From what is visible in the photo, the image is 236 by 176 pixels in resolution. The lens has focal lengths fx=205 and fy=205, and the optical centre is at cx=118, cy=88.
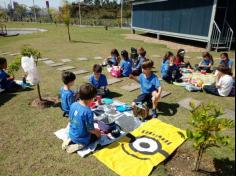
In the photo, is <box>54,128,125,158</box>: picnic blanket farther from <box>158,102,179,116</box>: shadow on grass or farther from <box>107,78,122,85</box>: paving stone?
<box>107,78,122,85</box>: paving stone

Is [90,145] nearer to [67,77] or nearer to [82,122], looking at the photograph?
[82,122]

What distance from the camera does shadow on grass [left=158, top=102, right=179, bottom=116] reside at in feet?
16.4

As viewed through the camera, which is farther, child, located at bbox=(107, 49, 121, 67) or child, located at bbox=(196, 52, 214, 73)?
child, located at bbox=(107, 49, 121, 67)

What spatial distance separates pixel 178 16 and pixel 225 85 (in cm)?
1200

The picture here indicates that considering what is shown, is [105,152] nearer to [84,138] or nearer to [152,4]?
[84,138]

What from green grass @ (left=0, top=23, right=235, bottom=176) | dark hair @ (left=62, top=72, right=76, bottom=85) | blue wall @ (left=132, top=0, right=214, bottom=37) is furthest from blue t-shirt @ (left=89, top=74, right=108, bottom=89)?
blue wall @ (left=132, top=0, right=214, bottom=37)

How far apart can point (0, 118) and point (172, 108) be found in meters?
4.18

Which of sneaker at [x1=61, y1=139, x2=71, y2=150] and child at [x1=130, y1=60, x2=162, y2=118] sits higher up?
child at [x1=130, y1=60, x2=162, y2=118]

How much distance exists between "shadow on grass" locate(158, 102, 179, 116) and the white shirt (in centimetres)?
151

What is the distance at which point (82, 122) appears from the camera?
3.42 m

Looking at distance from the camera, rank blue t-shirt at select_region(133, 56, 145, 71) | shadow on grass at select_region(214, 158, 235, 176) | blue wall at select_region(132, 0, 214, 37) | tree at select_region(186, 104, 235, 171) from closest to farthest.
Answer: tree at select_region(186, 104, 235, 171)
shadow on grass at select_region(214, 158, 235, 176)
blue t-shirt at select_region(133, 56, 145, 71)
blue wall at select_region(132, 0, 214, 37)

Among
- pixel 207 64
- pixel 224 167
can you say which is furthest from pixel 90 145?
pixel 207 64

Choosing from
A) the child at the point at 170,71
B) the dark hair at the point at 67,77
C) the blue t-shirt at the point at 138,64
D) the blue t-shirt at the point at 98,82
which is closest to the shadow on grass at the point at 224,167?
the dark hair at the point at 67,77

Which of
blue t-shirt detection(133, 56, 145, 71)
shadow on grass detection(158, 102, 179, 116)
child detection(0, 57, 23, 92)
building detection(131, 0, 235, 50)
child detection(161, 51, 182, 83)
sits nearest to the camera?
shadow on grass detection(158, 102, 179, 116)
